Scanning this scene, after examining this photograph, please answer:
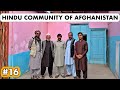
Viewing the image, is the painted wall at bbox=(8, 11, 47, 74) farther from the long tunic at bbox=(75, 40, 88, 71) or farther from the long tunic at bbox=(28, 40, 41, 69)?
the long tunic at bbox=(75, 40, 88, 71)

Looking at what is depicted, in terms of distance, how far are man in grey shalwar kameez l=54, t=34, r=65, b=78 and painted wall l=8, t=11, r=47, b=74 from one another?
0.21 m

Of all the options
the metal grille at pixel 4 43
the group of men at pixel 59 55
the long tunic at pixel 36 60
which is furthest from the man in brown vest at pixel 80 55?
the metal grille at pixel 4 43

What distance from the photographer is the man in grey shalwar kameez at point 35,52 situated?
108 inches

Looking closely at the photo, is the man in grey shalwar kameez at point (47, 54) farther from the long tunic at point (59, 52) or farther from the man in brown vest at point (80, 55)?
the man in brown vest at point (80, 55)

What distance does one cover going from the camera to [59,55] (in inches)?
109

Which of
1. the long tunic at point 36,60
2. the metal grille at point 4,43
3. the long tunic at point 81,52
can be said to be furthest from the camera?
the long tunic at point 36,60

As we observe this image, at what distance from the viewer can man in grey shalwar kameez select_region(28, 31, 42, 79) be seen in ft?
9.02

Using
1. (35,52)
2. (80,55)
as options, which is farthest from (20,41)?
(80,55)

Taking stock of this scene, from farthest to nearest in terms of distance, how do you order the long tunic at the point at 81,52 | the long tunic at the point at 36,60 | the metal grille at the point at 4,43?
the long tunic at the point at 36,60 → the long tunic at the point at 81,52 → the metal grille at the point at 4,43

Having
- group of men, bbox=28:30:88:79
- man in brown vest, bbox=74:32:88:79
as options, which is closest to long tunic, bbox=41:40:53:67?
group of men, bbox=28:30:88:79

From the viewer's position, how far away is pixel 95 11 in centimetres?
234
